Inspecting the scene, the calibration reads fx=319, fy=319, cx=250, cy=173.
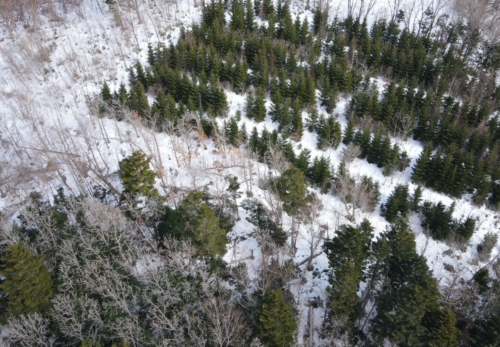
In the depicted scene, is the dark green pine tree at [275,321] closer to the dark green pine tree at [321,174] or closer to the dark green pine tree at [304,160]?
the dark green pine tree at [321,174]

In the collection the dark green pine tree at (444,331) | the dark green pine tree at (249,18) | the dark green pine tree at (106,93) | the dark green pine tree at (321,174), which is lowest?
the dark green pine tree at (321,174)

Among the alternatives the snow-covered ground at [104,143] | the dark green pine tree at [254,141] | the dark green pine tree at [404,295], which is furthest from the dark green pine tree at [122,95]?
the dark green pine tree at [404,295]

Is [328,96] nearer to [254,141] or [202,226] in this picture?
[254,141]

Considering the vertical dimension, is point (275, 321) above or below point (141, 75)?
below

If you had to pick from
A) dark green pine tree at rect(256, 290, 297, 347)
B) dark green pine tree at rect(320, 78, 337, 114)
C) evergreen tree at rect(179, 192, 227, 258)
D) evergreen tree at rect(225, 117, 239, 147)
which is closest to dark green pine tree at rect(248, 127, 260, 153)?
evergreen tree at rect(225, 117, 239, 147)

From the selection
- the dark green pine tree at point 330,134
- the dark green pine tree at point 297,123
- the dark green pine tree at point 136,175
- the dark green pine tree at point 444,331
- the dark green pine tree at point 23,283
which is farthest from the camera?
the dark green pine tree at point 297,123

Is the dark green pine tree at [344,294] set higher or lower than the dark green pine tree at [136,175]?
lower

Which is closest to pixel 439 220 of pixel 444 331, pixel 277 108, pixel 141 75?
pixel 444 331
